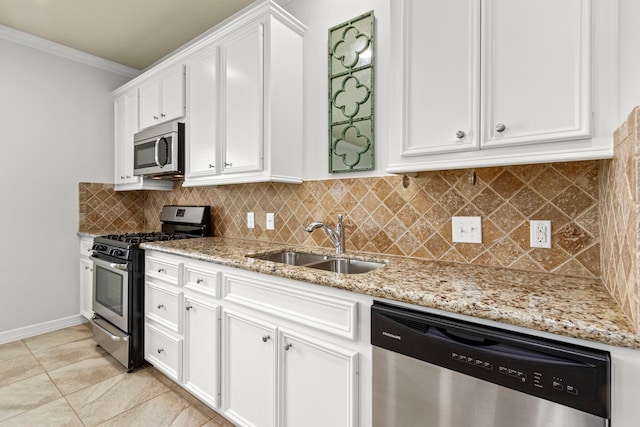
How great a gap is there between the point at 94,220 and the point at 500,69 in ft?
12.3

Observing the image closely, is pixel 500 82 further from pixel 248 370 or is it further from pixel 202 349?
pixel 202 349

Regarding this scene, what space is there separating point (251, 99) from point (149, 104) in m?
1.38

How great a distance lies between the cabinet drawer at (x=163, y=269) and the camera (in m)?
2.00

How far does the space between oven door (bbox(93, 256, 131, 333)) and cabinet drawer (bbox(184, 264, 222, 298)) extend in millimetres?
662

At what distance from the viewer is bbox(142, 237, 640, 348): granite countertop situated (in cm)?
80

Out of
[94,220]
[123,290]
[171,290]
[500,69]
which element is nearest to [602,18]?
[500,69]

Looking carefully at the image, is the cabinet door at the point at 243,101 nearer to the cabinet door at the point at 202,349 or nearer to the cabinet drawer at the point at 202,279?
the cabinet drawer at the point at 202,279

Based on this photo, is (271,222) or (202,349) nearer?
(202,349)

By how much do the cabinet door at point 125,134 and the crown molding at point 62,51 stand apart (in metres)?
0.38

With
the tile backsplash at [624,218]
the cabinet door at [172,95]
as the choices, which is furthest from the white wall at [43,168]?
the tile backsplash at [624,218]

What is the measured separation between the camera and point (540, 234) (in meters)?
1.36

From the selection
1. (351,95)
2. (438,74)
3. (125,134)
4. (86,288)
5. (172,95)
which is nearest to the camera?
(438,74)

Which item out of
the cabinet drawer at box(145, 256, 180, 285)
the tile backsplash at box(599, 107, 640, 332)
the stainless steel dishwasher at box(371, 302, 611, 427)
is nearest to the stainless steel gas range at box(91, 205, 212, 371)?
the cabinet drawer at box(145, 256, 180, 285)

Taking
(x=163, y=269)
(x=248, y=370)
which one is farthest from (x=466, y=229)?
(x=163, y=269)
